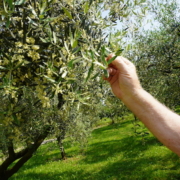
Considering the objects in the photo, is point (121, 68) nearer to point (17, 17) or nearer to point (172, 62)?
point (17, 17)

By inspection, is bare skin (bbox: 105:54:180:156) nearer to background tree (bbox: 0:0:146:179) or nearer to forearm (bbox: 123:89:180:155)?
forearm (bbox: 123:89:180:155)

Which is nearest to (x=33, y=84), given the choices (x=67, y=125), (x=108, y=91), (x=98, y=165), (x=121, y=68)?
(x=121, y=68)

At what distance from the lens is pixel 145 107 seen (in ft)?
5.36

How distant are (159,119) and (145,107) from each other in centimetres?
13

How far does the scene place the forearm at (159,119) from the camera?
1484mm

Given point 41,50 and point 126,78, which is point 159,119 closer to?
point 126,78

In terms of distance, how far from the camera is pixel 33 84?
91.0 inches

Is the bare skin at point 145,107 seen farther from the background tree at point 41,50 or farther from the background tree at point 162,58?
the background tree at point 162,58

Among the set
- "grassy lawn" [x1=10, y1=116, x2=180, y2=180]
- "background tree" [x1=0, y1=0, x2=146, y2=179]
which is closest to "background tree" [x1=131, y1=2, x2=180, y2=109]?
"grassy lawn" [x1=10, y1=116, x2=180, y2=180]

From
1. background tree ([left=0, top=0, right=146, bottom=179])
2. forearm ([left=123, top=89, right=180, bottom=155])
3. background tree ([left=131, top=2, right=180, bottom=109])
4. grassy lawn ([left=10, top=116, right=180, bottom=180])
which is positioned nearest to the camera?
forearm ([left=123, top=89, right=180, bottom=155])

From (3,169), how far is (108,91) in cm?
483

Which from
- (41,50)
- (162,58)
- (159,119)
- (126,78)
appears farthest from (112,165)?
(159,119)

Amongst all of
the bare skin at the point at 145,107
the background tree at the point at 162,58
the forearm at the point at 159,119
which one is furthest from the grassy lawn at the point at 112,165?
the forearm at the point at 159,119

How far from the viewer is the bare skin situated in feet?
4.91
